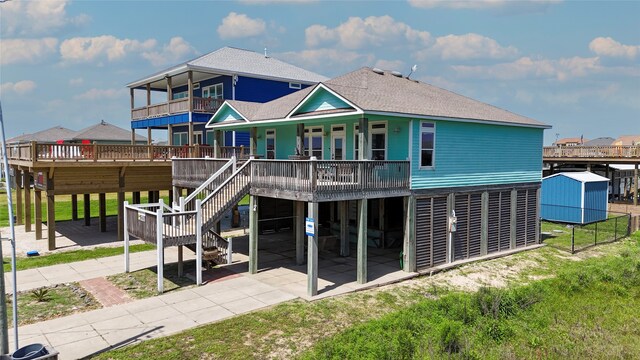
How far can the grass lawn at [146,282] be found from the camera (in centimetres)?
1418

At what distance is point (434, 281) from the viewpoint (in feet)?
51.6

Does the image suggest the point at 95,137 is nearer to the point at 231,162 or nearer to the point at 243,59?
the point at 243,59

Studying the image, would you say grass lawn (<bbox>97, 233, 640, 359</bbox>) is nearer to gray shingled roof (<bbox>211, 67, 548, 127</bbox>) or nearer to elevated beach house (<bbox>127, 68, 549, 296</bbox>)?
elevated beach house (<bbox>127, 68, 549, 296</bbox>)

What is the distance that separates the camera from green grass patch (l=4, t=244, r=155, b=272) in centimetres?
1750

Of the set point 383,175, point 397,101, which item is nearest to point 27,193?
point 383,175

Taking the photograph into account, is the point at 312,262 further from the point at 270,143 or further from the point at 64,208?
the point at 64,208

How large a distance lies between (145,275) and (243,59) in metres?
19.6

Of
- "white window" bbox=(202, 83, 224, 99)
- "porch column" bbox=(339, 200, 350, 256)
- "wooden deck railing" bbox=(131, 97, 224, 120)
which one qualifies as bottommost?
"porch column" bbox=(339, 200, 350, 256)

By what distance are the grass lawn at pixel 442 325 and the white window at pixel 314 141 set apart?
7.47 metres

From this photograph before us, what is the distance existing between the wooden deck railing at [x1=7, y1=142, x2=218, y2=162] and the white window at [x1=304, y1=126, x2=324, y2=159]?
6838 millimetres

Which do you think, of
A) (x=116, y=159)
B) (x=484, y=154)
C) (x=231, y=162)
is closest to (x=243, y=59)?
(x=116, y=159)

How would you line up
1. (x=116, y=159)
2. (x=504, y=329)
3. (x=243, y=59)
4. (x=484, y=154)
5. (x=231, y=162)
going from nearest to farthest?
(x=504, y=329)
(x=231, y=162)
(x=484, y=154)
(x=116, y=159)
(x=243, y=59)

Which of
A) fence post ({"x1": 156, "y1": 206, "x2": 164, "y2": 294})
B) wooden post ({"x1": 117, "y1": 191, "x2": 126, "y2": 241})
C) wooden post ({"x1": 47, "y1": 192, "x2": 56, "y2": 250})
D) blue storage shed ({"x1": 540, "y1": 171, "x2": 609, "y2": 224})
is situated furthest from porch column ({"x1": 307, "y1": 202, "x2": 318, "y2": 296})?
blue storage shed ({"x1": 540, "y1": 171, "x2": 609, "y2": 224})

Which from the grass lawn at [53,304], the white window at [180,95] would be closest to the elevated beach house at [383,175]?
the grass lawn at [53,304]
